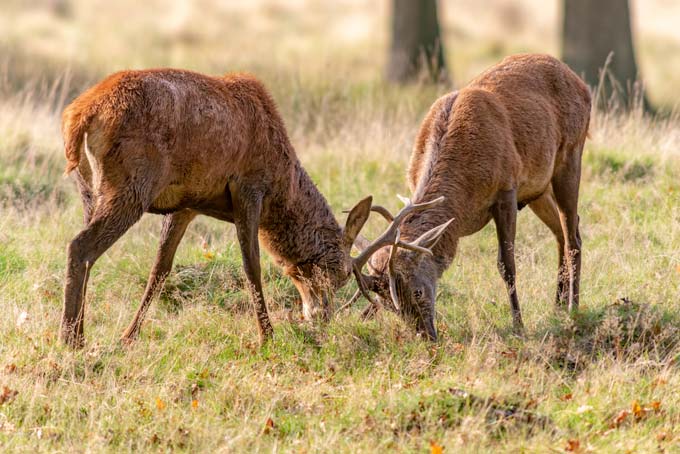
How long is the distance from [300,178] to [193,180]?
103 cm

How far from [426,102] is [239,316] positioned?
6481 millimetres

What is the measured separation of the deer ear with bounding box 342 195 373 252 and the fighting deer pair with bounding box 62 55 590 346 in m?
0.01

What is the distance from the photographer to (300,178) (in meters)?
7.21

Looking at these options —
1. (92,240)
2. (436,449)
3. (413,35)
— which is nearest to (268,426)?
(436,449)

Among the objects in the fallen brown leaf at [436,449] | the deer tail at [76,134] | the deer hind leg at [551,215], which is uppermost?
the deer tail at [76,134]

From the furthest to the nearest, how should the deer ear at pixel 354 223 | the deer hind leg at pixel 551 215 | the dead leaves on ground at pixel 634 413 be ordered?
the deer hind leg at pixel 551 215, the deer ear at pixel 354 223, the dead leaves on ground at pixel 634 413

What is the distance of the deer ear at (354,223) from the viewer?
274 inches

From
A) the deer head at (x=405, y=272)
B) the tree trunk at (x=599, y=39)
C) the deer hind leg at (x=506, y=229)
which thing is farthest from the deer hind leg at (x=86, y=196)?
the tree trunk at (x=599, y=39)

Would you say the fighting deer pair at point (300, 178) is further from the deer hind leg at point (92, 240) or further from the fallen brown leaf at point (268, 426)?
the fallen brown leaf at point (268, 426)

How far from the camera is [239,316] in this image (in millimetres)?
7145

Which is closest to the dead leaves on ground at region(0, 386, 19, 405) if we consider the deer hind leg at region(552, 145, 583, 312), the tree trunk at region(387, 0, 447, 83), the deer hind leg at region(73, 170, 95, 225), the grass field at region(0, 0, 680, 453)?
the grass field at region(0, 0, 680, 453)

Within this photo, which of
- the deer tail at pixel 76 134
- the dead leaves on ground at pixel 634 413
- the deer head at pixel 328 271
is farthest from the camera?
the deer head at pixel 328 271

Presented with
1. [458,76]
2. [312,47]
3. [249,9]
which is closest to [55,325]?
[458,76]

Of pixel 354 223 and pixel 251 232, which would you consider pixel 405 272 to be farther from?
pixel 251 232
